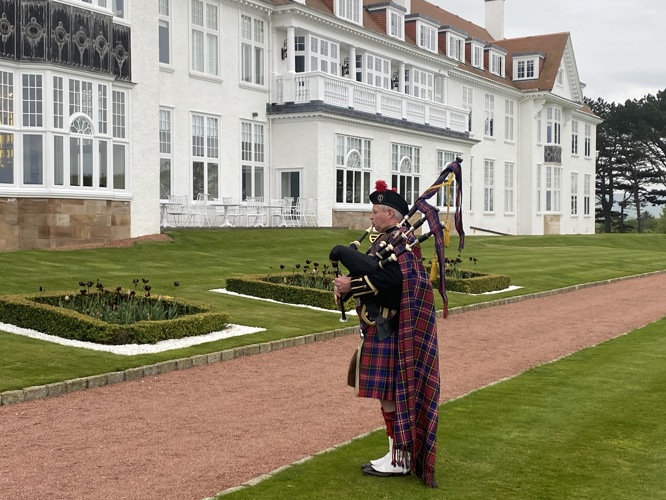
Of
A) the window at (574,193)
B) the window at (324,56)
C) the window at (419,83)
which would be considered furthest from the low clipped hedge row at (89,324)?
the window at (574,193)

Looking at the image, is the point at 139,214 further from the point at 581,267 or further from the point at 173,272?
the point at 581,267

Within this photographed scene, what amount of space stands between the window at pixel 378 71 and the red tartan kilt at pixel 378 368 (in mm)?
32089

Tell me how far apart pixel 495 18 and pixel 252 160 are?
34.3 meters

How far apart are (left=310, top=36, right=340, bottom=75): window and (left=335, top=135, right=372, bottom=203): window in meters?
2.94

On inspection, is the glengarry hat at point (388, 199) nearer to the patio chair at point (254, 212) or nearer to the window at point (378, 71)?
the patio chair at point (254, 212)

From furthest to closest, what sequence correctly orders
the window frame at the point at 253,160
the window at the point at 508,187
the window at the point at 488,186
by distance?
the window at the point at 508,187 < the window at the point at 488,186 < the window frame at the point at 253,160

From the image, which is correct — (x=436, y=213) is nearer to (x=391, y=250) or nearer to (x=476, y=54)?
(x=391, y=250)

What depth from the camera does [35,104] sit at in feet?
68.8

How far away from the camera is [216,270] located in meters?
19.4

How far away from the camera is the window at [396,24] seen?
128ft

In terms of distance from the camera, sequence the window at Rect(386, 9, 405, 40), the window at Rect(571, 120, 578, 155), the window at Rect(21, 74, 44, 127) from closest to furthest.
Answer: the window at Rect(21, 74, 44, 127) → the window at Rect(386, 9, 405, 40) → the window at Rect(571, 120, 578, 155)

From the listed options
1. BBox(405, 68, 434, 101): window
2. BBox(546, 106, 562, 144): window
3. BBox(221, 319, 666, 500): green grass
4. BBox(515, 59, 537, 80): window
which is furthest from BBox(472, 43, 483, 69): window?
BBox(221, 319, 666, 500): green grass

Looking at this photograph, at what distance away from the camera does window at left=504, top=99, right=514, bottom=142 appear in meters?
50.6

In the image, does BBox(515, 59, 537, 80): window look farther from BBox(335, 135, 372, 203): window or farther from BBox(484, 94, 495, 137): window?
BBox(335, 135, 372, 203): window
